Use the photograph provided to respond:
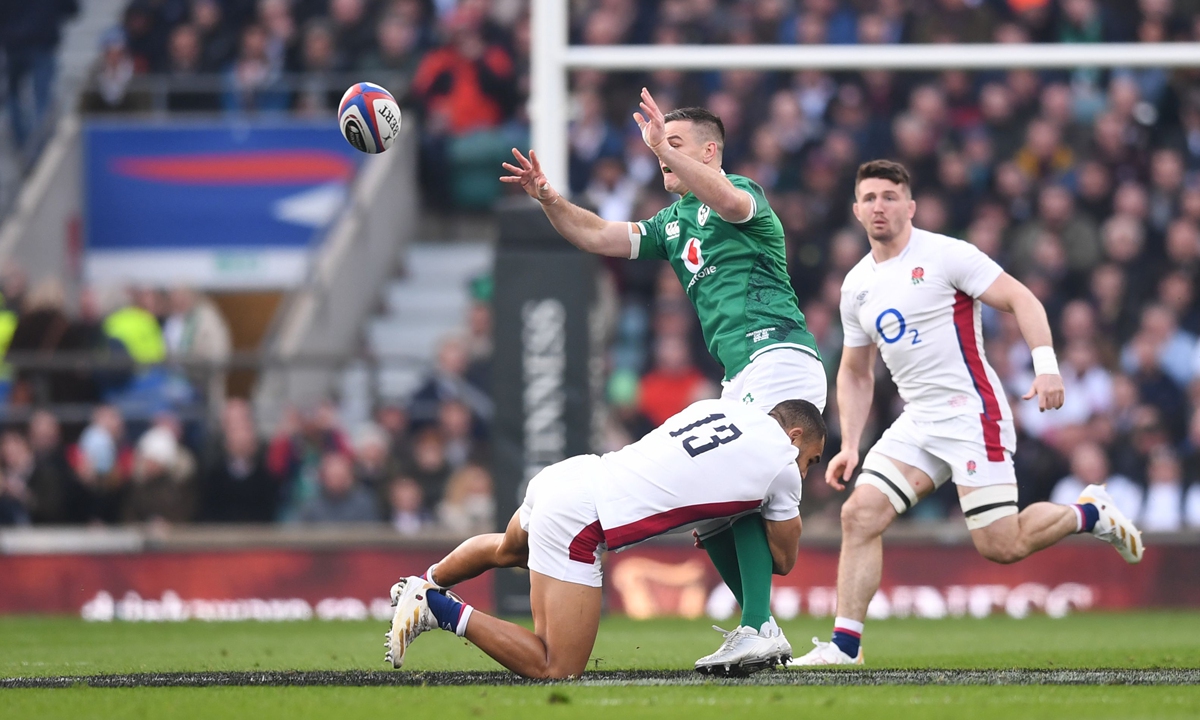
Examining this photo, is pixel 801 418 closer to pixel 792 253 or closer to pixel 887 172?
pixel 887 172

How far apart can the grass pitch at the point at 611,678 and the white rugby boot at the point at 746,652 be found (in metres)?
0.15

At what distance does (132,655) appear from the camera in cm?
898

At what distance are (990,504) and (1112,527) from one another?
0.61 meters

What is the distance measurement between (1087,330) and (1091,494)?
6.22 metres

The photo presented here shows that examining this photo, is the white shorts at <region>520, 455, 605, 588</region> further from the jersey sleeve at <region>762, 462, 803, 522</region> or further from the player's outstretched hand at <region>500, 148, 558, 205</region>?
the player's outstretched hand at <region>500, 148, 558, 205</region>

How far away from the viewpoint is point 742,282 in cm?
792

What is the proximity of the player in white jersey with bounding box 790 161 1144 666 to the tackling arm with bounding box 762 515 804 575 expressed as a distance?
2.15 feet

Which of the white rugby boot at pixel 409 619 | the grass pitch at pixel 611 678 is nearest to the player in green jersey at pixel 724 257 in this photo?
the grass pitch at pixel 611 678

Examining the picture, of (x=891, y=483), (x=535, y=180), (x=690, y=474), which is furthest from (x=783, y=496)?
(x=535, y=180)

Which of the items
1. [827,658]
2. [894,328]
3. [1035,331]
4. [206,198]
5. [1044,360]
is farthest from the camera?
[206,198]

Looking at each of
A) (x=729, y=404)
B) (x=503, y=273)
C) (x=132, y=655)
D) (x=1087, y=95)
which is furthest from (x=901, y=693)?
(x=1087, y=95)

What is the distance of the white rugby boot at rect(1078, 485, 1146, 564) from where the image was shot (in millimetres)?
8297

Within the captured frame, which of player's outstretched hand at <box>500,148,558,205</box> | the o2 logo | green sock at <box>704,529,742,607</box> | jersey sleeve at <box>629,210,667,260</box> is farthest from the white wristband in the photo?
player's outstretched hand at <box>500,148,558,205</box>

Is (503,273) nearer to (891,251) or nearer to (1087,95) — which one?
(891,251)
